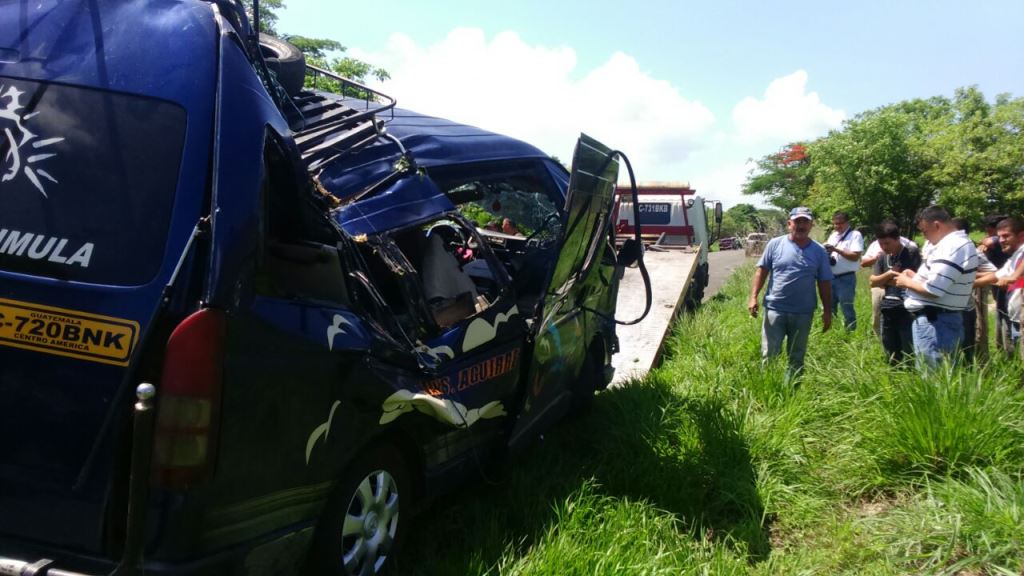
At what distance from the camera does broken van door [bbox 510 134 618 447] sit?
12.9 ft

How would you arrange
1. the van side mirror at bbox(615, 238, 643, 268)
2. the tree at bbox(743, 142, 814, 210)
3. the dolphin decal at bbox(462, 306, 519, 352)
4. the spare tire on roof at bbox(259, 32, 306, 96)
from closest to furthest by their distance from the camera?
the dolphin decal at bbox(462, 306, 519, 352)
the spare tire on roof at bbox(259, 32, 306, 96)
the van side mirror at bbox(615, 238, 643, 268)
the tree at bbox(743, 142, 814, 210)

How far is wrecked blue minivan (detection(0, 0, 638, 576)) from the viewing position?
2.04 m

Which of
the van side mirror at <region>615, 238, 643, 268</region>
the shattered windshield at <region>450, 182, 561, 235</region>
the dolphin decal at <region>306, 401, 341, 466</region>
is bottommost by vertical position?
the dolphin decal at <region>306, 401, 341, 466</region>

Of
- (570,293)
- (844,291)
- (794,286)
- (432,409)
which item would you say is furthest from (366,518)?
(844,291)

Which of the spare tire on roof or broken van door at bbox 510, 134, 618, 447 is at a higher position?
the spare tire on roof

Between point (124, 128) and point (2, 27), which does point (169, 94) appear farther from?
point (2, 27)

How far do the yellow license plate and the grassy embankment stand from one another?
5.26ft

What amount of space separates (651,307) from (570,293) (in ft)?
15.9

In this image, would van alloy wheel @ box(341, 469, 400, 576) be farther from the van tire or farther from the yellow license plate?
the yellow license plate

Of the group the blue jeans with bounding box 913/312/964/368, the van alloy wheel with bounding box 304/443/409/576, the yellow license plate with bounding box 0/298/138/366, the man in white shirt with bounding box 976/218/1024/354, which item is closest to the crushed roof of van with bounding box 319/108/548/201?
the van alloy wheel with bounding box 304/443/409/576

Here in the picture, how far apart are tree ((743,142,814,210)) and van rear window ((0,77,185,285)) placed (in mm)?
50718

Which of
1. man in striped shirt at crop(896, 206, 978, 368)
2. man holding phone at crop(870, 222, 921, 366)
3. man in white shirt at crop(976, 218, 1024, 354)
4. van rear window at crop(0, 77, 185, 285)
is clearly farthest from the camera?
man holding phone at crop(870, 222, 921, 366)

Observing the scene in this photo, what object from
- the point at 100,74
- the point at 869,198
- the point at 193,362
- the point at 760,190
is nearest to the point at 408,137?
the point at 100,74

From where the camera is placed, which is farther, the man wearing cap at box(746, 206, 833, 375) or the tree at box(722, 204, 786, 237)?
the tree at box(722, 204, 786, 237)
